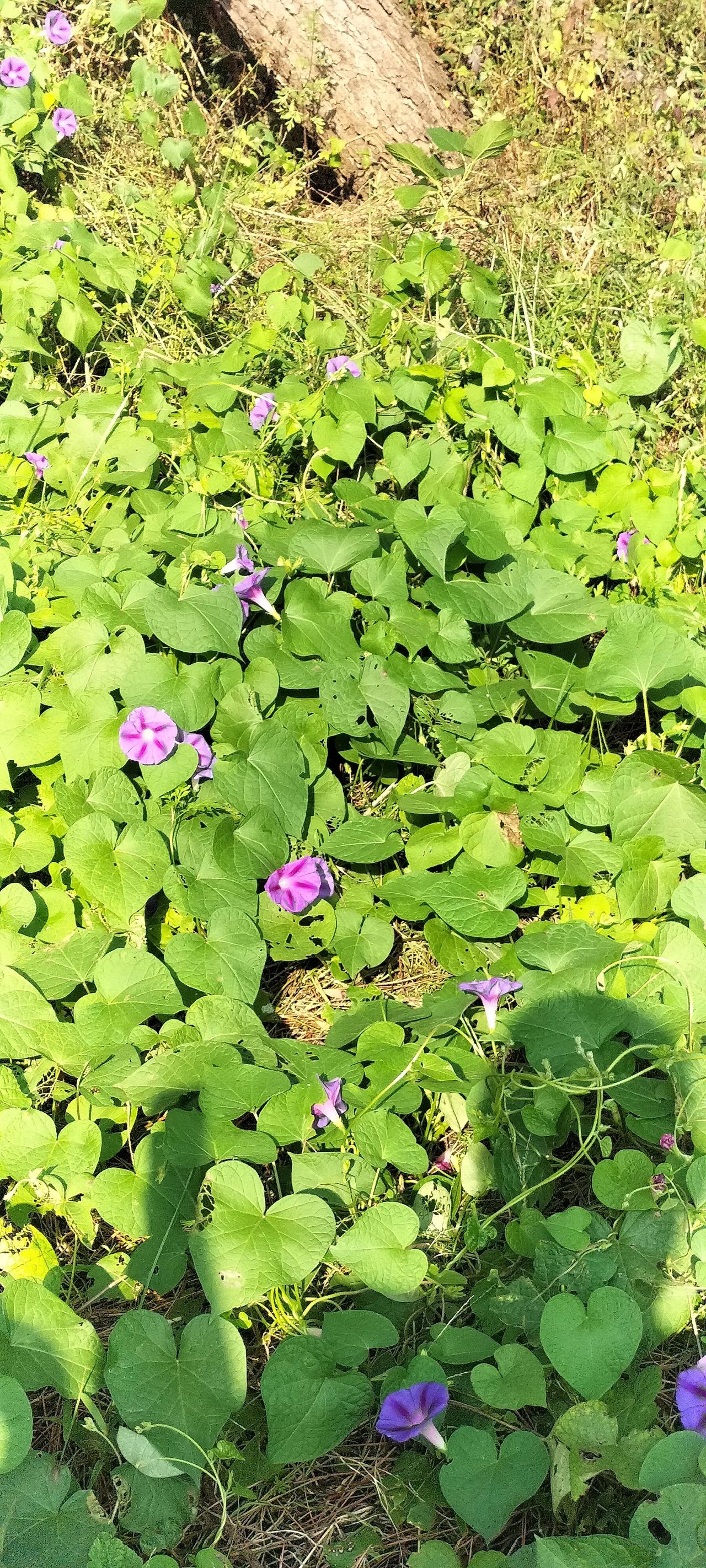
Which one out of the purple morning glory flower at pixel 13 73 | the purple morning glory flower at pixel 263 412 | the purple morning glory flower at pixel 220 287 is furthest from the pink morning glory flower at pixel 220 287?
the purple morning glory flower at pixel 13 73

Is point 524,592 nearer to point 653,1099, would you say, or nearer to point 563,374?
point 563,374

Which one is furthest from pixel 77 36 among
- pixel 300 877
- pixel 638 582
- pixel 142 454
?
pixel 300 877

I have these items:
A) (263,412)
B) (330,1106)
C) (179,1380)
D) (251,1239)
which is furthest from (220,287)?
(179,1380)

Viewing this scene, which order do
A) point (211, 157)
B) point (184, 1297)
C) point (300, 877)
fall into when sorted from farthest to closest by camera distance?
point (211, 157) → point (300, 877) → point (184, 1297)

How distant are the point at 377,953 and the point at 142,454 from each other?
1.42 metres

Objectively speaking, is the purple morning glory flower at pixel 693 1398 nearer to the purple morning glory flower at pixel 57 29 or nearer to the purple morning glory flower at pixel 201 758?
the purple morning glory flower at pixel 201 758

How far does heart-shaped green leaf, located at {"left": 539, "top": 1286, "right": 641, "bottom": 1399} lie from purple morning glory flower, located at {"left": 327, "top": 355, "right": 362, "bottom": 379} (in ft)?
6.90

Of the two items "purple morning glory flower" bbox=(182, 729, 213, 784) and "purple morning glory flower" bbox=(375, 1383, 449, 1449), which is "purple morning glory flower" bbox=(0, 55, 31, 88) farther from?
"purple morning glory flower" bbox=(375, 1383, 449, 1449)

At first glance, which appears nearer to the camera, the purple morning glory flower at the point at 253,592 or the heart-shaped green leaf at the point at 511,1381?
the heart-shaped green leaf at the point at 511,1381

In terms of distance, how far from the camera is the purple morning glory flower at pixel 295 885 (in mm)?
2020

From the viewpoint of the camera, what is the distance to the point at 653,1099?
1.71 metres

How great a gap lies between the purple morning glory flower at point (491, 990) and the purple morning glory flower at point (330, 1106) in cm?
24

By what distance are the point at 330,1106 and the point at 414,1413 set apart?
41 centimetres

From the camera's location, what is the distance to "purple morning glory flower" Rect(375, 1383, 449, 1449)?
138 cm
